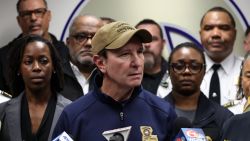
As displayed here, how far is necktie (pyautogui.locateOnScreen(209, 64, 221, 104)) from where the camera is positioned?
17.8 feet

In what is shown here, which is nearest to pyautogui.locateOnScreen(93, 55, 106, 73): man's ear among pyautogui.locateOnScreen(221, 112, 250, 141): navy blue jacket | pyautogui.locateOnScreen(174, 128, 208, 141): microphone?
pyautogui.locateOnScreen(174, 128, 208, 141): microphone

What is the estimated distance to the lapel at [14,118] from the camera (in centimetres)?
421

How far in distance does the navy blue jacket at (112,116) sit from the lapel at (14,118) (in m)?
0.82

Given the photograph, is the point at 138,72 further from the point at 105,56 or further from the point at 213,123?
the point at 213,123

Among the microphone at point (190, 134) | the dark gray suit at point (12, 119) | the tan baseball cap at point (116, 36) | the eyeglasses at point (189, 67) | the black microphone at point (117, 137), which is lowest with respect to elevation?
the dark gray suit at point (12, 119)

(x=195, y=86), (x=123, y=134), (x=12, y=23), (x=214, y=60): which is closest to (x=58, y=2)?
(x=12, y=23)

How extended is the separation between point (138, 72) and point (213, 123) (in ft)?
→ 4.48

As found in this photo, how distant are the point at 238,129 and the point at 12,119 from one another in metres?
1.59

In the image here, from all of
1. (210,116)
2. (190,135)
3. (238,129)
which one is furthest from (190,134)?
(210,116)

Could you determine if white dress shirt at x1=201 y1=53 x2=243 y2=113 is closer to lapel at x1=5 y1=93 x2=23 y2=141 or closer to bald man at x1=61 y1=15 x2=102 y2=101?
bald man at x1=61 y1=15 x2=102 y2=101

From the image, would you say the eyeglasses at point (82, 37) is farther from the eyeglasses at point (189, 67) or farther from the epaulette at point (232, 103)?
the epaulette at point (232, 103)

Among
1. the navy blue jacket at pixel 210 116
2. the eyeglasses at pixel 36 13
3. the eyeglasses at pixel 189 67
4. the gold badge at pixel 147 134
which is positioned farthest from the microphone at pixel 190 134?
the eyeglasses at pixel 36 13

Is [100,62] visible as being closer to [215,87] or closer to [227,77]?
[215,87]

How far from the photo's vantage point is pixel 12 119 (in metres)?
4.26
